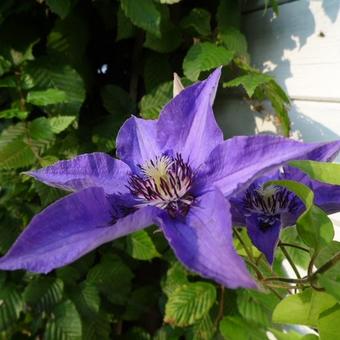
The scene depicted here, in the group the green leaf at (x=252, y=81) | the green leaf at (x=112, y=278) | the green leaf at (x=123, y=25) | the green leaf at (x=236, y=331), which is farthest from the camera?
the green leaf at (x=112, y=278)

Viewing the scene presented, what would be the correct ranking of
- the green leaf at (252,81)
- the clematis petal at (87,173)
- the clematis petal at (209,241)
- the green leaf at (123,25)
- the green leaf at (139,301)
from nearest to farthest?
the clematis petal at (209,241) → the clematis petal at (87,173) → the green leaf at (252,81) → the green leaf at (123,25) → the green leaf at (139,301)

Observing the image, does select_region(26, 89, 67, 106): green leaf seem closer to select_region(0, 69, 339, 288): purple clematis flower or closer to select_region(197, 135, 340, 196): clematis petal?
select_region(0, 69, 339, 288): purple clematis flower

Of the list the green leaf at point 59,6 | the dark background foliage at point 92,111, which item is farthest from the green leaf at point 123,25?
the green leaf at point 59,6

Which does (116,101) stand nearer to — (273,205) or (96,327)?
(96,327)

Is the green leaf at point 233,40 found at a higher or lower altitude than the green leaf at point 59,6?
lower

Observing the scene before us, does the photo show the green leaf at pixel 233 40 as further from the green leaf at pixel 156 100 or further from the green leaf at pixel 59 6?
the green leaf at pixel 59 6

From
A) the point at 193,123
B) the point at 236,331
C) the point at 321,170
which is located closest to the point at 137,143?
the point at 193,123

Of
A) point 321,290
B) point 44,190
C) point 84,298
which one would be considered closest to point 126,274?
point 84,298

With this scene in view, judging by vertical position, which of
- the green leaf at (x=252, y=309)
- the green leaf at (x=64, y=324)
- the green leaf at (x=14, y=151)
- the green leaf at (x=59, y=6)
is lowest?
the green leaf at (x=64, y=324)
